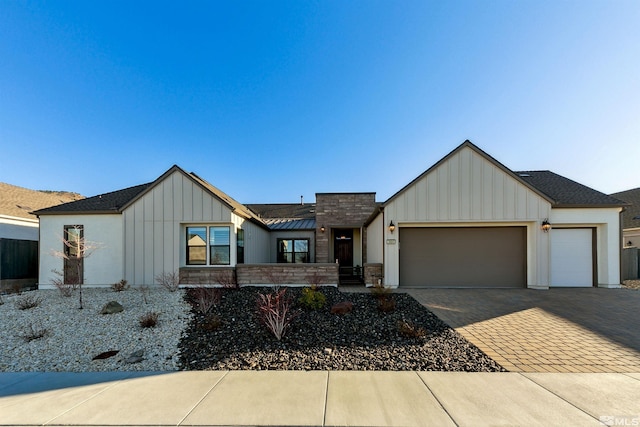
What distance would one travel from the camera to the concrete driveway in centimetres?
427

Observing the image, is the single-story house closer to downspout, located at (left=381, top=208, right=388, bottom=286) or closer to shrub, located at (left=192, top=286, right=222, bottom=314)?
downspout, located at (left=381, top=208, right=388, bottom=286)

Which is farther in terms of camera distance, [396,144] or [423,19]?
[396,144]

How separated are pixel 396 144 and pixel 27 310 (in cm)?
1471

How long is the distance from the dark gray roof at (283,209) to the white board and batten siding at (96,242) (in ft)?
40.6

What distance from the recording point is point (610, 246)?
33.2 feet

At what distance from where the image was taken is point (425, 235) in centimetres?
1044

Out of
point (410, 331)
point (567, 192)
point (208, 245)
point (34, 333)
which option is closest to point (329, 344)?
point (410, 331)

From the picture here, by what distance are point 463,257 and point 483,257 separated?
0.76m

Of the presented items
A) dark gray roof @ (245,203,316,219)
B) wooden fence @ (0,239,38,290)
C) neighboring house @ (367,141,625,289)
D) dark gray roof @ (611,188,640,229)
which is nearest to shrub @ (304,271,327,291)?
neighboring house @ (367,141,625,289)

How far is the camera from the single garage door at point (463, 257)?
1015 cm

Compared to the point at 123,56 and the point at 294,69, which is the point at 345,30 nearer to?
the point at 294,69

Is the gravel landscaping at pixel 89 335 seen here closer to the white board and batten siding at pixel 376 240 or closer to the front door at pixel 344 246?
the white board and batten siding at pixel 376 240

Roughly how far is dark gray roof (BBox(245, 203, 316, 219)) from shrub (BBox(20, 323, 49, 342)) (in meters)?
16.7

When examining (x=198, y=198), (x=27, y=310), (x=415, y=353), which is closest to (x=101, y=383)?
(x=415, y=353)
